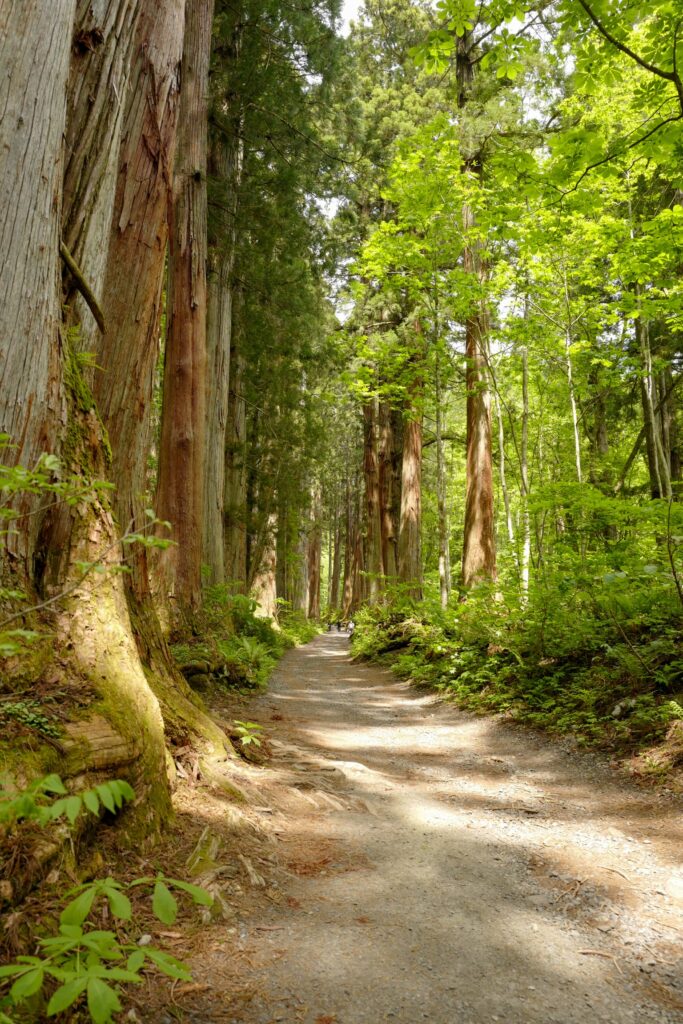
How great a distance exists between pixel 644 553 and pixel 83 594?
697 cm

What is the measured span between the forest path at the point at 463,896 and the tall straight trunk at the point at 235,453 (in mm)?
7937

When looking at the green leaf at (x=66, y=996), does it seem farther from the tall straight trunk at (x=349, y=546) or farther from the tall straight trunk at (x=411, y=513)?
the tall straight trunk at (x=349, y=546)

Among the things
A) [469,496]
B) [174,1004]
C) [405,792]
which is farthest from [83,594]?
[469,496]

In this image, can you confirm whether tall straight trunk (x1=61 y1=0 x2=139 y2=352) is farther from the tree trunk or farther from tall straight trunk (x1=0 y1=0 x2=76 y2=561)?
the tree trunk

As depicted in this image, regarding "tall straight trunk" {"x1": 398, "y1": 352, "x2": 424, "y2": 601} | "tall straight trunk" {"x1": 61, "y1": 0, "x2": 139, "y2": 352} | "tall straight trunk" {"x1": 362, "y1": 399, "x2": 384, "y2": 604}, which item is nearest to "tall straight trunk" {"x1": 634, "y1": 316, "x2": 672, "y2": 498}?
"tall straight trunk" {"x1": 398, "y1": 352, "x2": 424, "y2": 601}

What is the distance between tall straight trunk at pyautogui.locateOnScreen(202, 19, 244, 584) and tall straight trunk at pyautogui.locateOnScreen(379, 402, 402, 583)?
32.2 ft

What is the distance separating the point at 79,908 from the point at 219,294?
10692 mm

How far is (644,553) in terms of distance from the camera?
7832 mm

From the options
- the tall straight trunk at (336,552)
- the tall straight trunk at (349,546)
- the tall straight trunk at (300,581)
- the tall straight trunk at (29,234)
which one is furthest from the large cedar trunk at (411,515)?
the tall straight trunk at (336,552)

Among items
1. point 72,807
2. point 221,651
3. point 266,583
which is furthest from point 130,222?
point 266,583

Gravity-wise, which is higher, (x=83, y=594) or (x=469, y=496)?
(x=469, y=496)

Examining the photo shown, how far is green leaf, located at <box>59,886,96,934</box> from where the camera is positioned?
1.33 metres

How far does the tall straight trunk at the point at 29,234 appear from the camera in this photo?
2.73 meters

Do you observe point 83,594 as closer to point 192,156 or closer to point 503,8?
point 503,8
